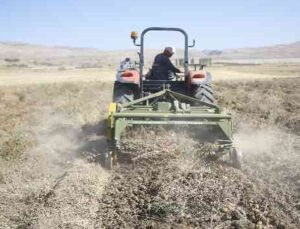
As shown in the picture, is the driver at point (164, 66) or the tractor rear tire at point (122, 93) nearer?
the tractor rear tire at point (122, 93)

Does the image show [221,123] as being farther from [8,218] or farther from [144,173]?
[8,218]

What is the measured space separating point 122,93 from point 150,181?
262 cm

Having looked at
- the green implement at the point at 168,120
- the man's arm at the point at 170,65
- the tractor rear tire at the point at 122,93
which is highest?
the man's arm at the point at 170,65

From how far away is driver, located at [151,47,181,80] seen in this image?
8086 mm

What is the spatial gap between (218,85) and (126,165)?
37.0ft

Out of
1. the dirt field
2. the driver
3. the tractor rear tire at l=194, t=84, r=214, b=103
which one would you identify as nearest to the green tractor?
the tractor rear tire at l=194, t=84, r=214, b=103

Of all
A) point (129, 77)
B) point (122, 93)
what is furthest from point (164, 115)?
point (122, 93)

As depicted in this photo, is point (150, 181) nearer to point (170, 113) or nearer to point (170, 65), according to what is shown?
point (170, 113)

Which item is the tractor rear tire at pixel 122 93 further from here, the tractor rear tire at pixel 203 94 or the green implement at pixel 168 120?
the tractor rear tire at pixel 203 94

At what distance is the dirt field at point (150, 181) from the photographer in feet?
14.6

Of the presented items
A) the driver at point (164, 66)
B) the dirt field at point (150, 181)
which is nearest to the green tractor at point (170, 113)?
the dirt field at point (150, 181)

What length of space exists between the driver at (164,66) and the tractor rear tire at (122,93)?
560mm

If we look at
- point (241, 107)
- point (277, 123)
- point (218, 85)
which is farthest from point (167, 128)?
point (218, 85)

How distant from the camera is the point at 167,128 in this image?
658 centimetres
